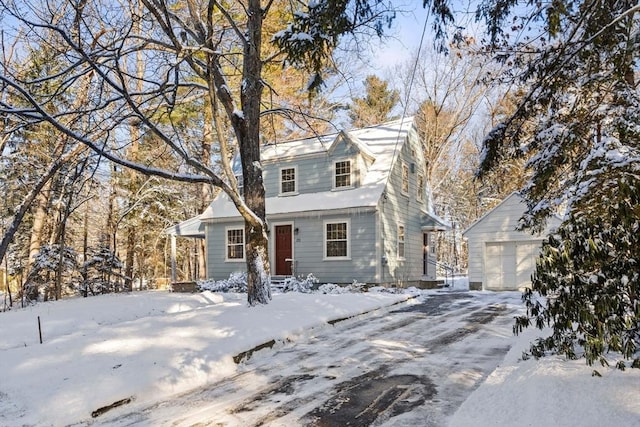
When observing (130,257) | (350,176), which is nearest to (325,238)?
(350,176)

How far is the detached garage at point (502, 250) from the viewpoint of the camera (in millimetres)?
15609

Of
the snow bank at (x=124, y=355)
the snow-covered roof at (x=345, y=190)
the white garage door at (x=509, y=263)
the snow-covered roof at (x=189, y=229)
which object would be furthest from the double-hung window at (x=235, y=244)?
the white garage door at (x=509, y=263)

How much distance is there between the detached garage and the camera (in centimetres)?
1561

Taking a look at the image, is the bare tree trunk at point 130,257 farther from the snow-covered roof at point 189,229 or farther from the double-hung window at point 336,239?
the double-hung window at point 336,239

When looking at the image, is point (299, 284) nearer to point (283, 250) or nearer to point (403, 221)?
point (283, 250)

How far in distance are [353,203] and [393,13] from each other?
9.97 meters

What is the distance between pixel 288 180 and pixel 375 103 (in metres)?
14.0

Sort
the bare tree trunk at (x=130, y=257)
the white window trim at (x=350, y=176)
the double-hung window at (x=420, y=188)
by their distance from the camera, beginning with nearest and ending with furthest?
the white window trim at (x=350, y=176), the double-hung window at (x=420, y=188), the bare tree trunk at (x=130, y=257)

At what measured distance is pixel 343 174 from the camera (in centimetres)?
1653

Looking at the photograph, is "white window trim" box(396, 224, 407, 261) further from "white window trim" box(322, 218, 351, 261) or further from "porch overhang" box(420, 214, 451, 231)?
"white window trim" box(322, 218, 351, 261)

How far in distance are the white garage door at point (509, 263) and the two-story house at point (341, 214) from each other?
284cm

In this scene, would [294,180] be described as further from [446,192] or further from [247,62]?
[446,192]

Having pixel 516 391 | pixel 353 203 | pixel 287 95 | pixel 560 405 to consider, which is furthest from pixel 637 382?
pixel 287 95

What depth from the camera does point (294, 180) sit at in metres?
17.6
